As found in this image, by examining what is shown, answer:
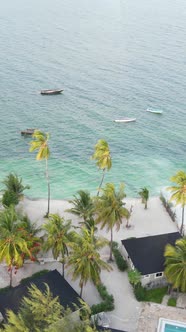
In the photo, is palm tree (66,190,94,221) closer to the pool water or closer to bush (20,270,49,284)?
bush (20,270,49,284)

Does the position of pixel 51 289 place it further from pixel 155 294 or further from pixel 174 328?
pixel 174 328

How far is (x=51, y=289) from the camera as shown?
39.6 m

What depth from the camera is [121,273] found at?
46156 millimetres

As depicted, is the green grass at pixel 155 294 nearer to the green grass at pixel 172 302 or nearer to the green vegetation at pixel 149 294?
the green vegetation at pixel 149 294

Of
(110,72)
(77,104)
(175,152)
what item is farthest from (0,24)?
(175,152)

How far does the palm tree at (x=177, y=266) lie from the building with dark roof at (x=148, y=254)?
2469 millimetres

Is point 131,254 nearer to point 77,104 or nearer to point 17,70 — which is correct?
point 77,104

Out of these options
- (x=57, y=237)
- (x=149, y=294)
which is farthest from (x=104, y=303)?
(x=57, y=237)

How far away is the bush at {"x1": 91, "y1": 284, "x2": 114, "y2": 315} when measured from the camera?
3999 cm

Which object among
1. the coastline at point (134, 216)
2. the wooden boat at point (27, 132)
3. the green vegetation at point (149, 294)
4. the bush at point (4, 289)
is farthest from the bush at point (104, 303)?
the wooden boat at point (27, 132)

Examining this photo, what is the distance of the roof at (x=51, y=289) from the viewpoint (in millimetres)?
37781

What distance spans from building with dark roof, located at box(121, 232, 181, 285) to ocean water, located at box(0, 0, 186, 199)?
58.5 feet

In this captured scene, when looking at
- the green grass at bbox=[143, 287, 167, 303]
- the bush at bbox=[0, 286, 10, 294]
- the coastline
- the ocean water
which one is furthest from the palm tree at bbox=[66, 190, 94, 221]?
the bush at bbox=[0, 286, 10, 294]

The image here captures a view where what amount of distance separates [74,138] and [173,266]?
151 feet
